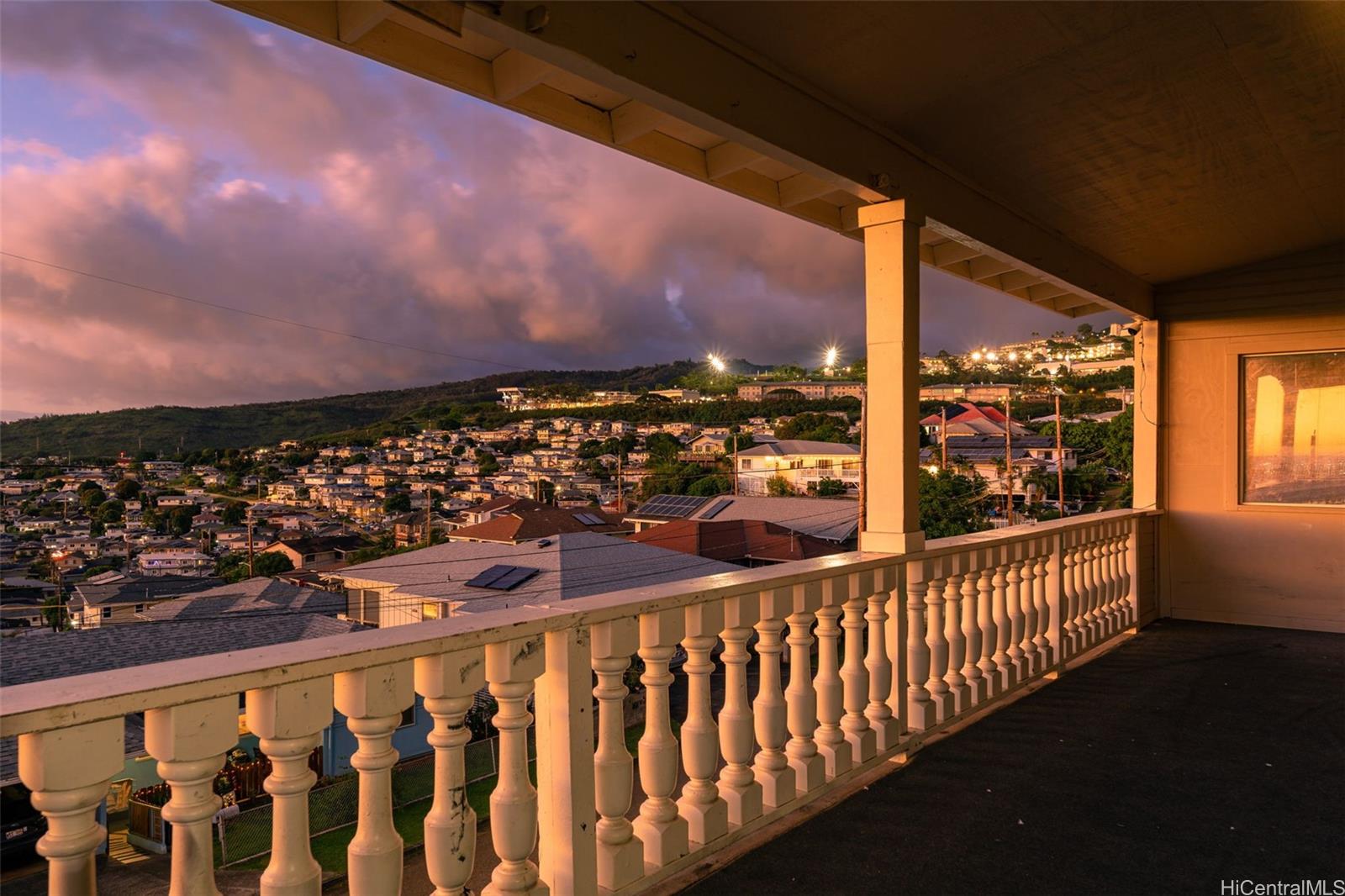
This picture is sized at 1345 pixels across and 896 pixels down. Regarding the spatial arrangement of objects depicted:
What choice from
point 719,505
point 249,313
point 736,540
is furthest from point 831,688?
point 719,505

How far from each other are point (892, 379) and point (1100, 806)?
1.65 m

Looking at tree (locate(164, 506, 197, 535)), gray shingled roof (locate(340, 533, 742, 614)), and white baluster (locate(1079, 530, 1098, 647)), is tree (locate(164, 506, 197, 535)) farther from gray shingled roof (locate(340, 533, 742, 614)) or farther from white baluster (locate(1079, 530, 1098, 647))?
white baluster (locate(1079, 530, 1098, 647))

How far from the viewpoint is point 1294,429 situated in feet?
17.9

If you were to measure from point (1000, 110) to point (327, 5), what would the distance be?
7.62 feet

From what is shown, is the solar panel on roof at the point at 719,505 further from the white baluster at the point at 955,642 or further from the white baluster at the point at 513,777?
the white baluster at the point at 513,777

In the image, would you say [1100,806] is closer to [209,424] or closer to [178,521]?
[178,521]

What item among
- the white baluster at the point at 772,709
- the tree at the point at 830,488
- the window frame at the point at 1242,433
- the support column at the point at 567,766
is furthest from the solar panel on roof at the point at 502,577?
the tree at the point at 830,488

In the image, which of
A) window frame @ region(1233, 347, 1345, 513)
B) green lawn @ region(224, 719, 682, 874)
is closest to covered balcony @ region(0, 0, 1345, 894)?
window frame @ region(1233, 347, 1345, 513)

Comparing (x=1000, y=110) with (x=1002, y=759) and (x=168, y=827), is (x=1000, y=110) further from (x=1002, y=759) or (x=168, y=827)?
(x=168, y=827)

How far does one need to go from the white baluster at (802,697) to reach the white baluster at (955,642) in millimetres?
1044

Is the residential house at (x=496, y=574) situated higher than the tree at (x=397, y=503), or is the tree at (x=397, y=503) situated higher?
the tree at (x=397, y=503)

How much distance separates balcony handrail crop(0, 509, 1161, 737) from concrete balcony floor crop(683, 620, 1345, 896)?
81cm

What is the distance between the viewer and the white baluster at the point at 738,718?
2236 millimetres

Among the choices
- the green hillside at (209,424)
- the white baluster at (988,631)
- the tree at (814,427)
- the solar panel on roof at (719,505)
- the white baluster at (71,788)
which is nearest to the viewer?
the white baluster at (71,788)
